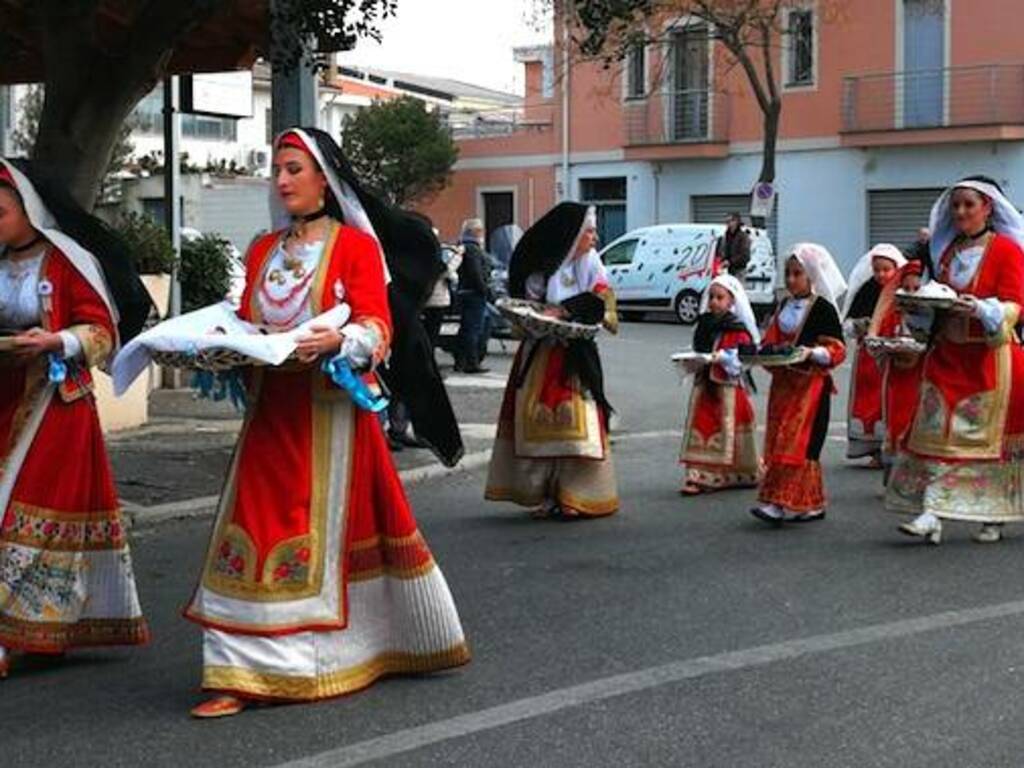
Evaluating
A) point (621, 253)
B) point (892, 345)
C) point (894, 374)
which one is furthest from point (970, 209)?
point (621, 253)

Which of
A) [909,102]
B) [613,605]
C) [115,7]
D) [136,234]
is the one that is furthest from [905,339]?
[909,102]

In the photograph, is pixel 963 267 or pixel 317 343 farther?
pixel 963 267

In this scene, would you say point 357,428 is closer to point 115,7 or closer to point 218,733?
point 218,733

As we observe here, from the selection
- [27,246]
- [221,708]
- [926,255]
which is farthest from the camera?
[926,255]

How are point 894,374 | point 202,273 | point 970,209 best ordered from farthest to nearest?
point 202,273 → point 894,374 → point 970,209

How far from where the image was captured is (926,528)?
848 centimetres

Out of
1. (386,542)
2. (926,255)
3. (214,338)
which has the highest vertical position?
(926,255)

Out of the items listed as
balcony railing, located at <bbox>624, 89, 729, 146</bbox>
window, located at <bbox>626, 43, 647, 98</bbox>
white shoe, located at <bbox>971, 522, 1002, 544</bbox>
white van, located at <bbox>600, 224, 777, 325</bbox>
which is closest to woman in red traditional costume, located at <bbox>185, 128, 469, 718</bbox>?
white shoe, located at <bbox>971, 522, 1002, 544</bbox>

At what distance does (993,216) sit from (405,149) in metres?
35.6

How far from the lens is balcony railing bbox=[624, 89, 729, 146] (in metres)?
37.8

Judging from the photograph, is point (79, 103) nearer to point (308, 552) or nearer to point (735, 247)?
point (308, 552)

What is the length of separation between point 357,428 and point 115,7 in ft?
20.4

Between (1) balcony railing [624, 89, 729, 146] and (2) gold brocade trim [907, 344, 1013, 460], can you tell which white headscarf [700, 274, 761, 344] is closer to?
(2) gold brocade trim [907, 344, 1013, 460]

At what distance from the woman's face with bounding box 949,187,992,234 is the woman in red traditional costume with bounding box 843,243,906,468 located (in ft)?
8.63
